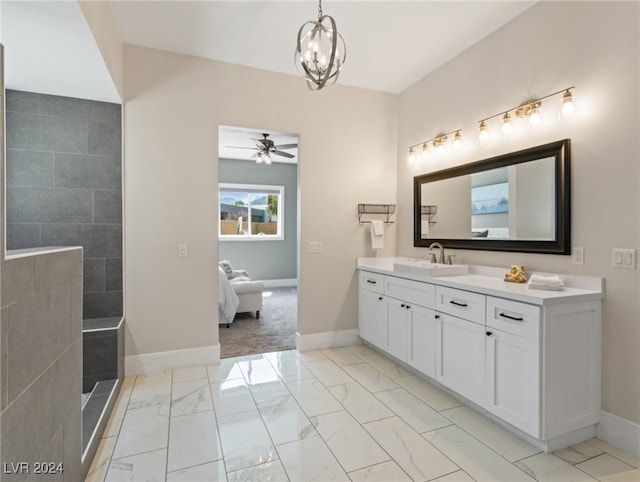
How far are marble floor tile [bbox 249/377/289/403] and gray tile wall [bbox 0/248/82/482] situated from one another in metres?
1.20

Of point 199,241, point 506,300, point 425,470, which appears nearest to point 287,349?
point 199,241

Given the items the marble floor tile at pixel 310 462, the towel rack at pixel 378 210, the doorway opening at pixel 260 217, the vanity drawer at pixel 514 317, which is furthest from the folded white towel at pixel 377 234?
the doorway opening at pixel 260 217

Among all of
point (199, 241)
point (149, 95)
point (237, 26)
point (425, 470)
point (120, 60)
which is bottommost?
point (425, 470)

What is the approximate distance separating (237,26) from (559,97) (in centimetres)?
245

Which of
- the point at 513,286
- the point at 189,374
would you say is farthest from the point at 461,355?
the point at 189,374

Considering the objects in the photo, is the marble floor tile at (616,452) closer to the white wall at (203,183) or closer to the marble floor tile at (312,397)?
the marble floor tile at (312,397)

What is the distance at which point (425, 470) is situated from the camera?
1.78m

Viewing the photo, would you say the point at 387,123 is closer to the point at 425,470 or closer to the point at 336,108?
the point at 336,108

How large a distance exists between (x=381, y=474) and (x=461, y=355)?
101 cm

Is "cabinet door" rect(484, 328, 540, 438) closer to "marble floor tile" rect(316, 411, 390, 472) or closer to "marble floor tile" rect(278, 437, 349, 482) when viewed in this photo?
"marble floor tile" rect(316, 411, 390, 472)

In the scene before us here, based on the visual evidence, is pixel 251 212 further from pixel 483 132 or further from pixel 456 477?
pixel 456 477

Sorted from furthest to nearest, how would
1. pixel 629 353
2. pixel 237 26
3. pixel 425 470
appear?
pixel 237 26
pixel 629 353
pixel 425 470

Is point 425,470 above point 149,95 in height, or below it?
below

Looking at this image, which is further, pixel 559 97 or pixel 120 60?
pixel 120 60
